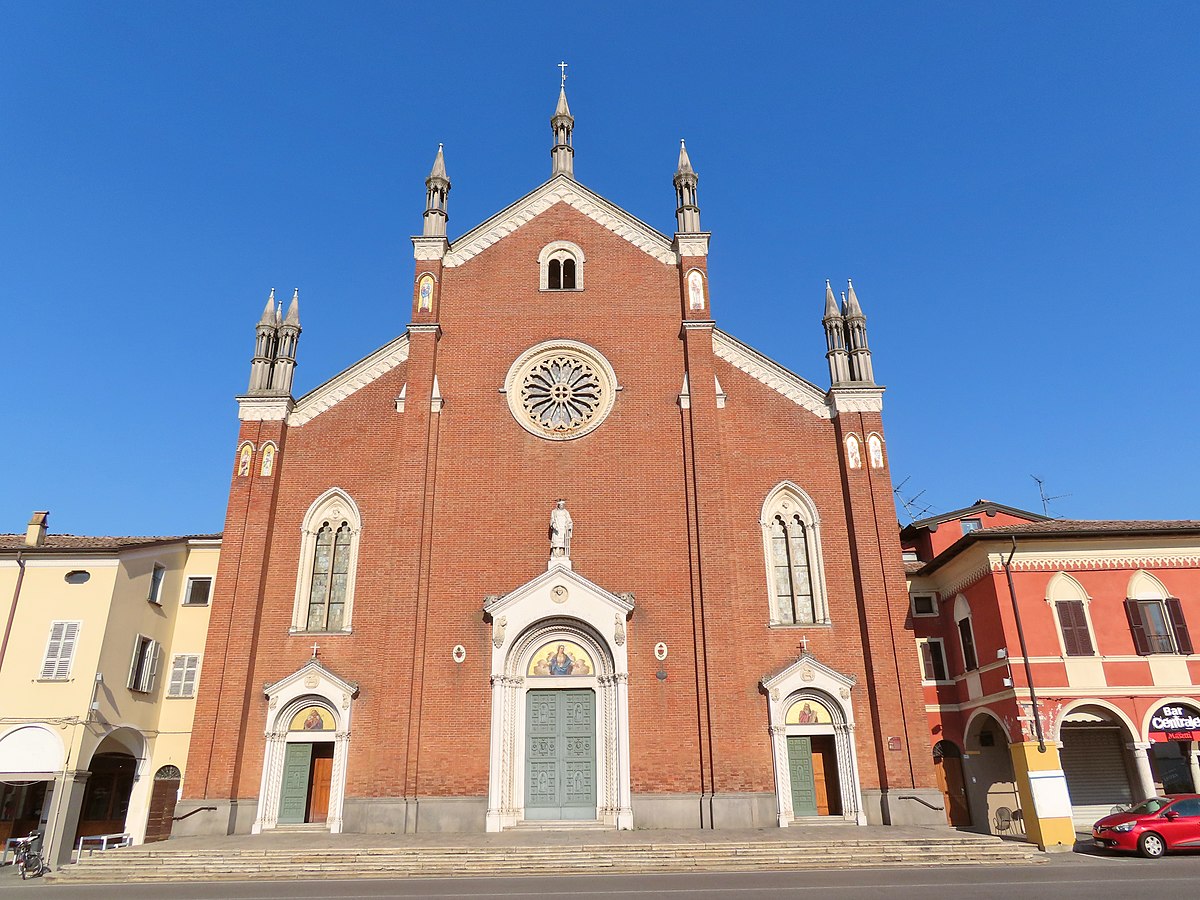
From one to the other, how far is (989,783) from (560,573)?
1444 cm

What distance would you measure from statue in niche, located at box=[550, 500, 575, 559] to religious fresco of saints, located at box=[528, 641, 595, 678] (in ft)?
7.97

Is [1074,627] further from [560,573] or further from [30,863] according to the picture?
[30,863]

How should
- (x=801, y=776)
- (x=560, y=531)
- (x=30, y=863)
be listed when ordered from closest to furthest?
1. (x=30, y=863)
2. (x=801, y=776)
3. (x=560, y=531)

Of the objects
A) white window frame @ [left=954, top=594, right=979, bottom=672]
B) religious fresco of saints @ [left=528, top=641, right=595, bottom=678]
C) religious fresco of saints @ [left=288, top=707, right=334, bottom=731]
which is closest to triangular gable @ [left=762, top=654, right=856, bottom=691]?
white window frame @ [left=954, top=594, right=979, bottom=672]

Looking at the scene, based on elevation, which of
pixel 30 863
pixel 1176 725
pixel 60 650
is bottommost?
pixel 30 863

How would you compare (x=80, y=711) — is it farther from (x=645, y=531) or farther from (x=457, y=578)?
(x=645, y=531)

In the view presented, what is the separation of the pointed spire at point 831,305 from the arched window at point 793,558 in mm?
5879

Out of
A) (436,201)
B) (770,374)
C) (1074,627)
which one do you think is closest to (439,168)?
(436,201)

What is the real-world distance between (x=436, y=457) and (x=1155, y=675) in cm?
1988

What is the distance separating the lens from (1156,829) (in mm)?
17453

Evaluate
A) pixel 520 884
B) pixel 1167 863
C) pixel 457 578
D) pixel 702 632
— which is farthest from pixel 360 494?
pixel 1167 863

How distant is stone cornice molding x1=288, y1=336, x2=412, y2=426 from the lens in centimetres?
2533

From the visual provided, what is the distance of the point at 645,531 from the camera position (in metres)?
23.2

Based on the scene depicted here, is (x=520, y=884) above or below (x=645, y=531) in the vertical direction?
below
